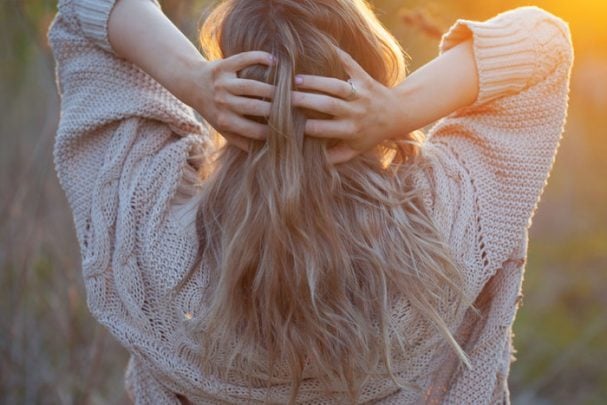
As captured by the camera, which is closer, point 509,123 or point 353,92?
point 353,92

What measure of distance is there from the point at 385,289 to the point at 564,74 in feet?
1.72

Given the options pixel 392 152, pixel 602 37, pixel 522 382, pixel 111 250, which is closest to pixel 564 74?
pixel 392 152

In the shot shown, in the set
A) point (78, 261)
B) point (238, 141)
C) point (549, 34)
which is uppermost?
point (549, 34)

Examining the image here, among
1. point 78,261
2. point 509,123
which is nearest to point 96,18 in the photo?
point 509,123

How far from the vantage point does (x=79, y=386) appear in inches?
121

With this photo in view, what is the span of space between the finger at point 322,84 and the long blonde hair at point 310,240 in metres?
0.02

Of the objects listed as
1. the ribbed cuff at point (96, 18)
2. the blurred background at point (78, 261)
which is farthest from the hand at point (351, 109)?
the blurred background at point (78, 261)

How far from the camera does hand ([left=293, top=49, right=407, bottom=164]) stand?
1.26 meters

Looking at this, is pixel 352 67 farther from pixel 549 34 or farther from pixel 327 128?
pixel 549 34

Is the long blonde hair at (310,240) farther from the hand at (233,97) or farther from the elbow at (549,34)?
the elbow at (549,34)

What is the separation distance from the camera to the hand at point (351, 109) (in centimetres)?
126

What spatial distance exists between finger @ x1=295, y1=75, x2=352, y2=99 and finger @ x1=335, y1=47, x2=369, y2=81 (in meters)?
0.04

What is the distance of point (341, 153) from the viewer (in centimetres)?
134

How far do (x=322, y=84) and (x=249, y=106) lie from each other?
0.12 meters
